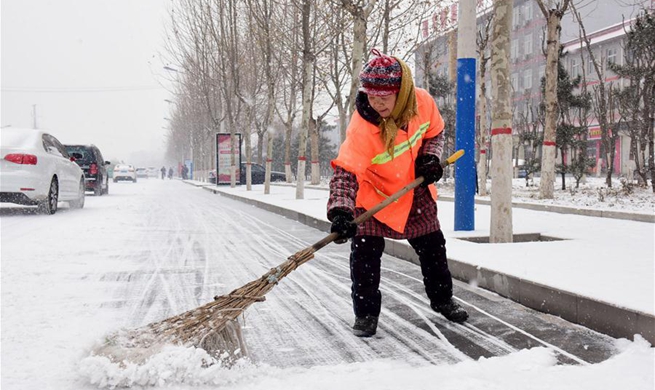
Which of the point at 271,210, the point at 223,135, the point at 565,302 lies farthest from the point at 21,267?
the point at 223,135

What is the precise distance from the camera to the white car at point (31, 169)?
9961mm

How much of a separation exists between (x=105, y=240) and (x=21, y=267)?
2221 mm

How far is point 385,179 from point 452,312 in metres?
0.88

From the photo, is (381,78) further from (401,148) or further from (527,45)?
(527,45)

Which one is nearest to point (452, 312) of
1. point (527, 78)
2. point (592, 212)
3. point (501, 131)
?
point (501, 131)

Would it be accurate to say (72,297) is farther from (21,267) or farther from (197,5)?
(197,5)

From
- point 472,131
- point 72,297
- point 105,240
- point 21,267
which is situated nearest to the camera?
point 72,297

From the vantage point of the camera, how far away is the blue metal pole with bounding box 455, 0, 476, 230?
7020 mm

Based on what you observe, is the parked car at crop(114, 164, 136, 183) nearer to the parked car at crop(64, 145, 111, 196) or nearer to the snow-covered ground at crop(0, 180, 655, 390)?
the parked car at crop(64, 145, 111, 196)

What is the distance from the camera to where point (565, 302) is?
11.8ft

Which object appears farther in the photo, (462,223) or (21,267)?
(462,223)

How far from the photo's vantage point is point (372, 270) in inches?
133

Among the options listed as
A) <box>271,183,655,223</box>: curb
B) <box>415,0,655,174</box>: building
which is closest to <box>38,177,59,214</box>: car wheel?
<box>271,183,655,223</box>: curb

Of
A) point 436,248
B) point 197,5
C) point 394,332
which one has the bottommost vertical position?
point 394,332
